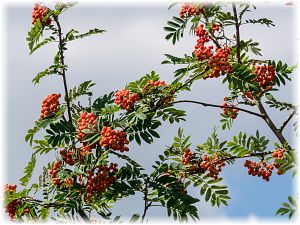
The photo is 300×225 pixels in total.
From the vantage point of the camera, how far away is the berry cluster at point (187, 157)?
578 cm

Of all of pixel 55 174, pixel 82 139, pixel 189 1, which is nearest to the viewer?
pixel 82 139

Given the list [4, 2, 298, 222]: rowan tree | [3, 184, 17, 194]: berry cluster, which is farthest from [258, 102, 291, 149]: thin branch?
[3, 184, 17, 194]: berry cluster

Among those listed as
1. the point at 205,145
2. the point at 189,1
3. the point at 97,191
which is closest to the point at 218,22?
the point at 189,1

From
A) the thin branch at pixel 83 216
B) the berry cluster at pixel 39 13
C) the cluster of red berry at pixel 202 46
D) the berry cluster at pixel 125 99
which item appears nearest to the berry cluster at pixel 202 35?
the cluster of red berry at pixel 202 46

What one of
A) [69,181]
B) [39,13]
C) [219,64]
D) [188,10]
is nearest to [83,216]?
[69,181]

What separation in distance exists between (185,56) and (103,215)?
5.77ft

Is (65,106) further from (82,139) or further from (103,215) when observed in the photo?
(103,215)

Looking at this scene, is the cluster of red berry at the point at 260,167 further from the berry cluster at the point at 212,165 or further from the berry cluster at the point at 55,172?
the berry cluster at the point at 55,172

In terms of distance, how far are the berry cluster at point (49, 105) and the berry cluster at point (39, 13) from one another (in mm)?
784

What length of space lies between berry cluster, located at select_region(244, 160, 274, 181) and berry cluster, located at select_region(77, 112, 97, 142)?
1800 mm

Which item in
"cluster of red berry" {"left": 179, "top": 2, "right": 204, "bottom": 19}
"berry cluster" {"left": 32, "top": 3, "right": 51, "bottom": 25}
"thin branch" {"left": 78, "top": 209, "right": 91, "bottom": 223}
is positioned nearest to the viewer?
"thin branch" {"left": 78, "top": 209, "right": 91, "bottom": 223}

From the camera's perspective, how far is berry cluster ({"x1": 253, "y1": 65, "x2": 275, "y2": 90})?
5.55 meters

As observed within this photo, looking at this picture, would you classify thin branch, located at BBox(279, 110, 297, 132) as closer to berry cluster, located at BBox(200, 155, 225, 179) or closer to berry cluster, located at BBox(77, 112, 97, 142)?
berry cluster, located at BBox(200, 155, 225, 179)

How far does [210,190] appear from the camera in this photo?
17.4 feet
